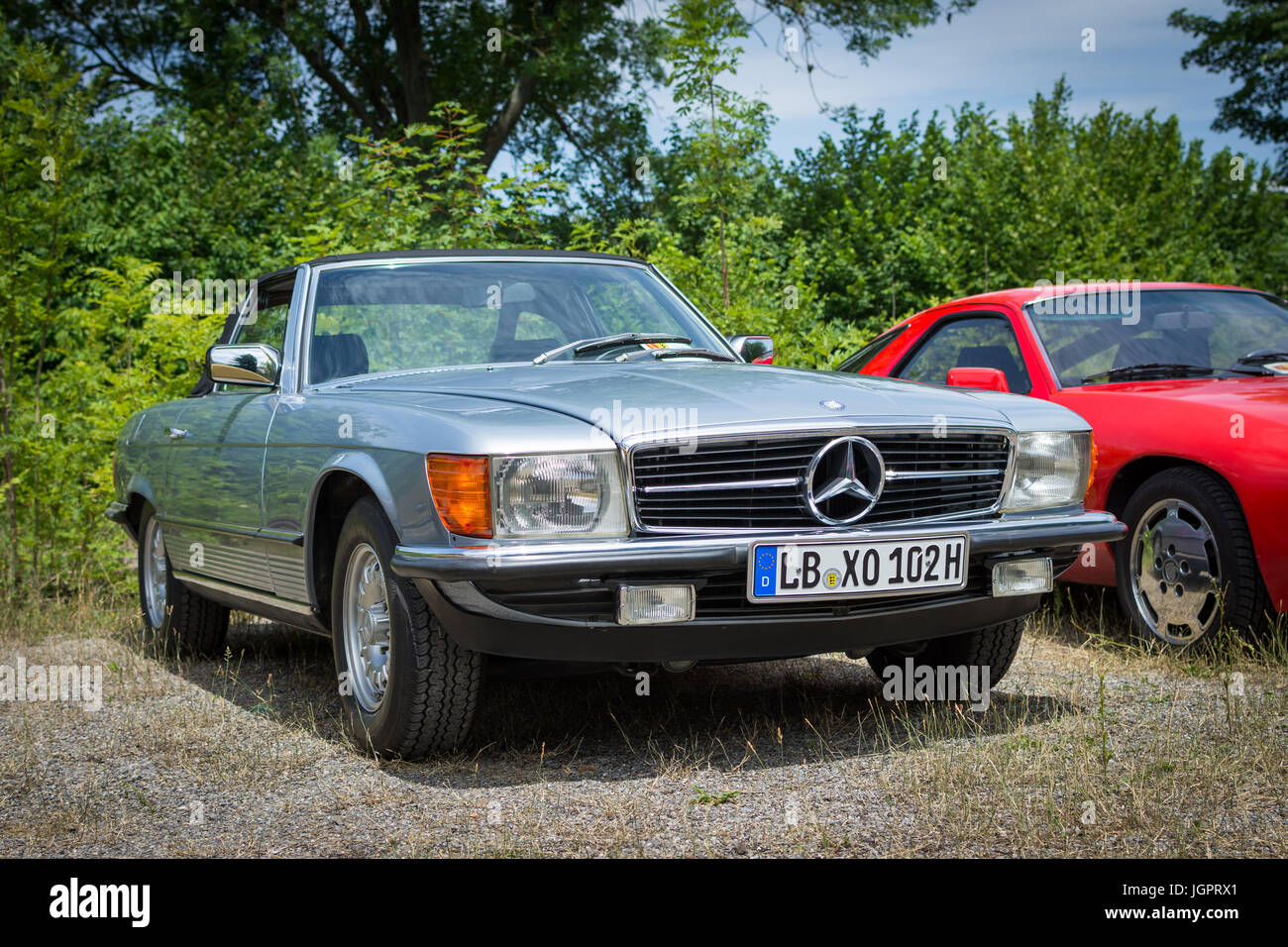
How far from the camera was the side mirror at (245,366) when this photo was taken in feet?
15.5

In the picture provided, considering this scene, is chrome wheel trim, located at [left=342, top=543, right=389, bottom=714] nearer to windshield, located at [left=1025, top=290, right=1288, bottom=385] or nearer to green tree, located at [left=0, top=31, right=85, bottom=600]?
windshield, located at [left=1025, top=290, right=1288, bottom=385]

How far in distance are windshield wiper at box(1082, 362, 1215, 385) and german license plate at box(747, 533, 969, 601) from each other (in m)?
2.57

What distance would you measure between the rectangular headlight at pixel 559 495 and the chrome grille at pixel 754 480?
7 cm

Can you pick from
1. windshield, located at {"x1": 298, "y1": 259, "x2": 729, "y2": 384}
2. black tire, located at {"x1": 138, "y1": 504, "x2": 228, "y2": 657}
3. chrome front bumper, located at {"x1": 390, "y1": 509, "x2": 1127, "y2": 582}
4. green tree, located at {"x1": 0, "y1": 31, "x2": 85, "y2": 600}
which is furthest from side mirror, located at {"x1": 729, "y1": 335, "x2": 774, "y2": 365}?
green tree, located at {"x1": 0, "y1": 31, "x2": 85, "y2": 600}

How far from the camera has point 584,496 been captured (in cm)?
347

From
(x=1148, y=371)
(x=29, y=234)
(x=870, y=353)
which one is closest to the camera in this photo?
(x=1148, y=371)

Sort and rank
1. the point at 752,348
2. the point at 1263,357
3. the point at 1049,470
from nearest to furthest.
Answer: the point at 1049,470, the point at 752,348, the point at 1263,357

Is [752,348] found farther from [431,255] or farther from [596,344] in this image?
[431,255]

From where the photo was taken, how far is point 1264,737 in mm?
3867

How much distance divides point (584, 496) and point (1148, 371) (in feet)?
11.6

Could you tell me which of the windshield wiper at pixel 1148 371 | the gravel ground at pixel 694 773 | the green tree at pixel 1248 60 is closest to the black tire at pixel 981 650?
the gravel ground at pixel 694 773

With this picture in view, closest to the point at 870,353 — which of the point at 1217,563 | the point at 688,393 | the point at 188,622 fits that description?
the point at 1217,563

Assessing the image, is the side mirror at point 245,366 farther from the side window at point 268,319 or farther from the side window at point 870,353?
the side window at point 870,353

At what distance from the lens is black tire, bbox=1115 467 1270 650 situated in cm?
491
